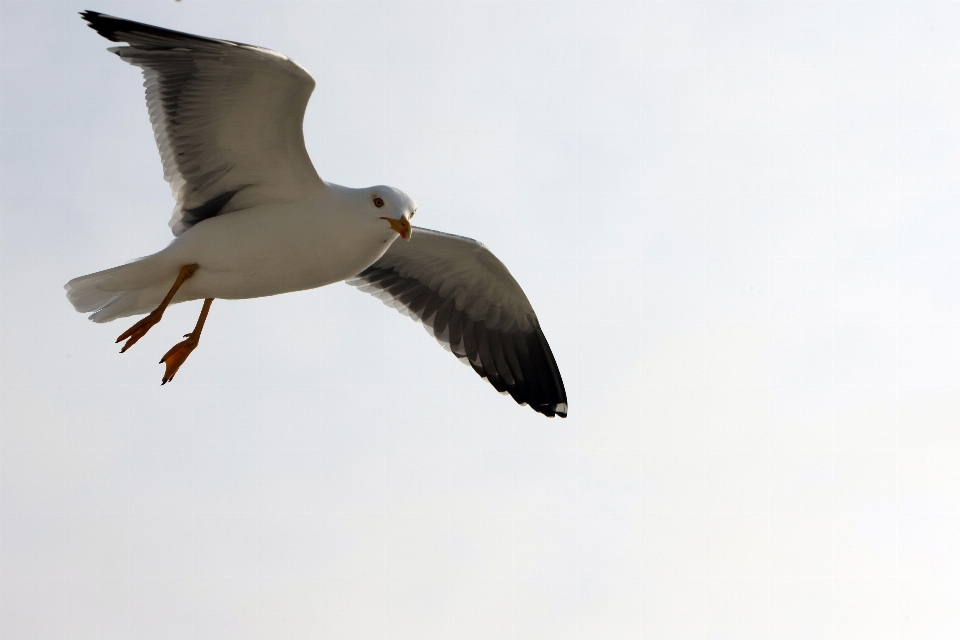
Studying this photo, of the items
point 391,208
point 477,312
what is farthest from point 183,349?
point 477,312

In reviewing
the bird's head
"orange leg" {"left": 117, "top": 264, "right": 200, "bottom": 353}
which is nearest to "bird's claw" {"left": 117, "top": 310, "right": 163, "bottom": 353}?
"orange leg" {"left": 117, "top": 264, "right": 200, "bottom": 353}

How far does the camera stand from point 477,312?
10969 millimetres

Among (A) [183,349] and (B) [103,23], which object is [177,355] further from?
(B) [103,23]

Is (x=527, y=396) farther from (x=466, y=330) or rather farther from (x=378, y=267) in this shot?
(x=378, y=267)

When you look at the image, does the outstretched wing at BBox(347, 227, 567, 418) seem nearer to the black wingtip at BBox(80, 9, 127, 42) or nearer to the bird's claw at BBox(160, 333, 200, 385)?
the bird's claw at BBox(160, 333, 200, 385)

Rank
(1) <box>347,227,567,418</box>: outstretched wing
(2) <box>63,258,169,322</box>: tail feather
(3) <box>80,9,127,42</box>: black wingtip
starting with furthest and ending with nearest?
1. (1) <box>347,227,567,418</box>: outstretched wing
2. (2) <box>63,258,169,322</box>: tail feather
3. (3) <box>80,9,127,42</box>: black wingtip

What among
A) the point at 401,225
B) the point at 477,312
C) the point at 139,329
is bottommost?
the point at 139,329

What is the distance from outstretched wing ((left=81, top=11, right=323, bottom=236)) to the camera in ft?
26.1

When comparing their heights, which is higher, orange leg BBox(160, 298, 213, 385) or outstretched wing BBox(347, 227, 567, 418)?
outstretched wing BBox(347, 227, 567, 418)

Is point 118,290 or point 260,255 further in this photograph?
point 118,290

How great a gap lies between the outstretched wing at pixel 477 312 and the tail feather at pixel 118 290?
2343 mm

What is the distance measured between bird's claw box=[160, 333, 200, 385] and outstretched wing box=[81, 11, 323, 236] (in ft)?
2.61

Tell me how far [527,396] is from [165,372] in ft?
10.7

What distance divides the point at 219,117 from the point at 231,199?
24.9 inches
